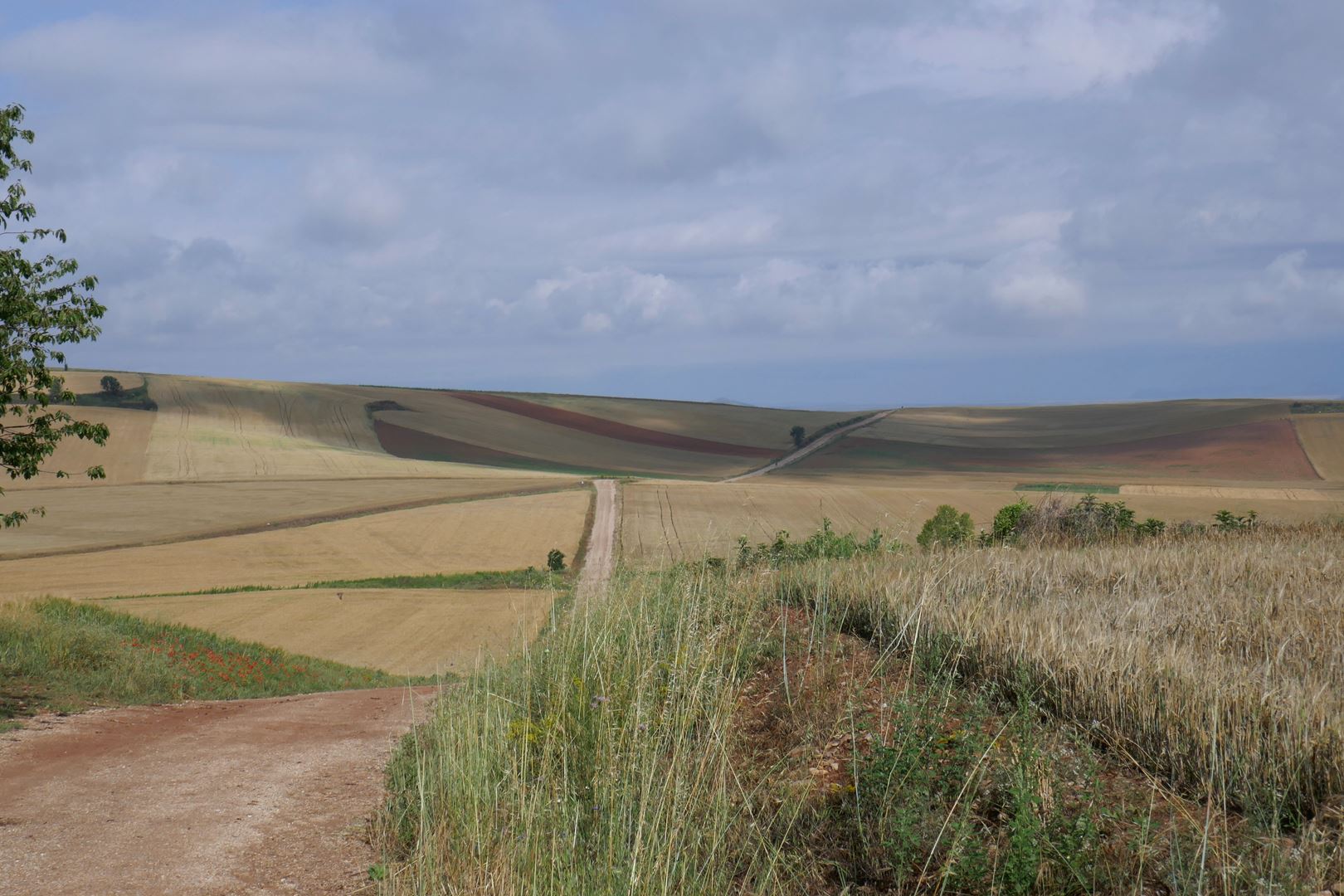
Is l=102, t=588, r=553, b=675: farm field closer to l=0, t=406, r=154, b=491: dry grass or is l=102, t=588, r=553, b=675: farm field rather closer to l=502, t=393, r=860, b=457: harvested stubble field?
l=0, t=406, r=154, b=491: dry grass

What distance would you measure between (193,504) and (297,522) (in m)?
8.24

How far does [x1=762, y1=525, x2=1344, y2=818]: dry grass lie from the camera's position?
5398 mm

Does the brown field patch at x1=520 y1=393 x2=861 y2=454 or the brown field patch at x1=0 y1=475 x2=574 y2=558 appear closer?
the brown field patch at x1=0 y1=475 x2=574 y2=558

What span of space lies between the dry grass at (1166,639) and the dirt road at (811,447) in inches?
3013

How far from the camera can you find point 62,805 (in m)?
7.27

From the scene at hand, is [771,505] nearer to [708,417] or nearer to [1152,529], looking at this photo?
[1152,529]

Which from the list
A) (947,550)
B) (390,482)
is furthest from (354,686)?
(390,482)

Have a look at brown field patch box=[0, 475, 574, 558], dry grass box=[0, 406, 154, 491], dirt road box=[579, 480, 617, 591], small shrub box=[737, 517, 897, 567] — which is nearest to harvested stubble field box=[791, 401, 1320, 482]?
dirt road box=[579, 480, 617, 591]

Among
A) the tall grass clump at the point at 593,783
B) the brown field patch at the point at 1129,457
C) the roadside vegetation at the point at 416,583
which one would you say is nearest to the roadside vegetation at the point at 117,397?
the roadside vegetation at the point at 416,583

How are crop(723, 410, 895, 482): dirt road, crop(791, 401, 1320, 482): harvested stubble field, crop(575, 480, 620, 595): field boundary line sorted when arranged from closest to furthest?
crop(575, 480, 620, 595): field boundary line < crop(791, 401, 1320, 482): harvested stubble field < crop(723, 410, 895, 482): dirt road

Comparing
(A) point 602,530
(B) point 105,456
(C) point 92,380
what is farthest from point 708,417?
(A) point 602,530

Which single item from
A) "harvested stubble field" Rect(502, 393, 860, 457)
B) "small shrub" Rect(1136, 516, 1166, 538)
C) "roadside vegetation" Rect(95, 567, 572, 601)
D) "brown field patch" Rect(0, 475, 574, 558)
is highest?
"harvested stubble field" Rect(502, 393, 860, 457)

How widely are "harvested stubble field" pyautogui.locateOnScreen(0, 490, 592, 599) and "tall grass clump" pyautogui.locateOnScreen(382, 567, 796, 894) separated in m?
35.0

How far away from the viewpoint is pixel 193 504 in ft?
201
